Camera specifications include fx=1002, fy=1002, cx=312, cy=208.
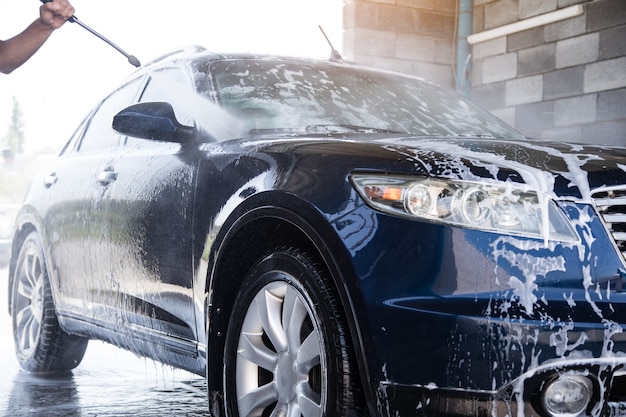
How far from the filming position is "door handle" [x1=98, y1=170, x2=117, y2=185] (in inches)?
168

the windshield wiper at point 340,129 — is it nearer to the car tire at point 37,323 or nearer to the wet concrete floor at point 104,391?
the wet concrete floor at point 104,391

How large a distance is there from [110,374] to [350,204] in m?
3.30

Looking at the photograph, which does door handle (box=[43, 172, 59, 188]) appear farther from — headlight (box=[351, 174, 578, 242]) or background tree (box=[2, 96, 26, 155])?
background tree (box=[2, 96, 26, 155])

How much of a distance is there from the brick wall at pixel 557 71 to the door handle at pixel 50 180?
13.9 feet

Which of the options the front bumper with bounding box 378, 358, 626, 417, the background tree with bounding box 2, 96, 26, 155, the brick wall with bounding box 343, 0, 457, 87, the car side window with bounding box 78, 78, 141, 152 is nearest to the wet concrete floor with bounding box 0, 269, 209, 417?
the car side window with bounding box 78, 78, 141, 152

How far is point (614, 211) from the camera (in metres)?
2.54

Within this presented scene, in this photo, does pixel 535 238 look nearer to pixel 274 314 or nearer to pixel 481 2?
pixel 274 314

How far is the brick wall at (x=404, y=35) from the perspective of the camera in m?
9.81

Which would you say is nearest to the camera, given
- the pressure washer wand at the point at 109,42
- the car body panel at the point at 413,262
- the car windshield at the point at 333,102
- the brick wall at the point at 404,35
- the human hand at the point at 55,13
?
the car body panel at the point at 413,262

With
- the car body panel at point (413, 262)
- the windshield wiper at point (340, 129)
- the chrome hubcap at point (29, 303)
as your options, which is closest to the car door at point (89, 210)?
the chrome hubcap at point (29, 303)

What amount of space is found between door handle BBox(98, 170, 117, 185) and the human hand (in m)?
1.33

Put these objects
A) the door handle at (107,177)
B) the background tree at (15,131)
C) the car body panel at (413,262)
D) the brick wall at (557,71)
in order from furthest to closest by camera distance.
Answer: the background tree at (15,131) < the brick wall at (557,71) < the door handle at (107,177) < the car body panel at (413,262)

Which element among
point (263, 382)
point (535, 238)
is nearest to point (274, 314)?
point (263, 382)

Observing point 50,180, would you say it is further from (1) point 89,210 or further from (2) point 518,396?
(2) point 518,396
